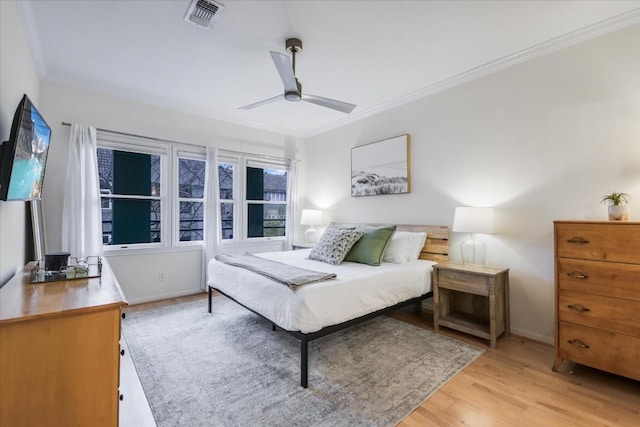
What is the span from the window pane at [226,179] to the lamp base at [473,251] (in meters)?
3.39

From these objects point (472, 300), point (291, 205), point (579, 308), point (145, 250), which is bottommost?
point (472, 300)

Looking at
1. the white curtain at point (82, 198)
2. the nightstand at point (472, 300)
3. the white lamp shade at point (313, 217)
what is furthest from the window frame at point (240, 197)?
the nightstand at point (472, 300)

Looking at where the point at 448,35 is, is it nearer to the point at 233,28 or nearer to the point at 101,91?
the point at 233,28

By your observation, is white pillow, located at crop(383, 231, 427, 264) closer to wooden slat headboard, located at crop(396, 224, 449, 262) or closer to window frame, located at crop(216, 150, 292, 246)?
wooden slat headboard, located at crop(396, 224, 449, 262)

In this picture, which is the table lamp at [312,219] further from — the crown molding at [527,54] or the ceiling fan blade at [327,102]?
the ceiling fan blade at [327,102]

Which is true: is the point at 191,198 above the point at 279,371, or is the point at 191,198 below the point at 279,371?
above

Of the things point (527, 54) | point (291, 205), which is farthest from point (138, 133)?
point (527, 54)

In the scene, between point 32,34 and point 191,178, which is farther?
point 191,178

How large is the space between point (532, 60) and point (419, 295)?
2.47 metres

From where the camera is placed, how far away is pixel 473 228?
2.81m

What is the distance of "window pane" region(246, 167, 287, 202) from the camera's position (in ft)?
16.0

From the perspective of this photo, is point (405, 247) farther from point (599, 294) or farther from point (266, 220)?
point (266, 220)

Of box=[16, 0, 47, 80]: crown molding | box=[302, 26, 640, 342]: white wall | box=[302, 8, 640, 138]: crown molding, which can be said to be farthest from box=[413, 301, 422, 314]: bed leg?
box=[16, 0, 47, 80]: crown molding

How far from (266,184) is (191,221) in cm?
138
